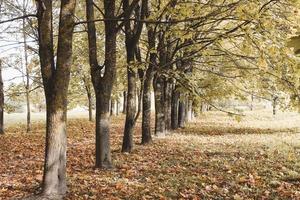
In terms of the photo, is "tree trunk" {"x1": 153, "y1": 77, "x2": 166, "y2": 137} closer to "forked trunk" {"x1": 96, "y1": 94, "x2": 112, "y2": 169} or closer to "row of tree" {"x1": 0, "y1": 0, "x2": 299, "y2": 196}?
"row of tree" {"x1": 0, "y1": 0, "x2": 299, "y2": 196}

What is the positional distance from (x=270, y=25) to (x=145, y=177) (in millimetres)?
4625

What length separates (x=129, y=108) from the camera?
14422 millimetres

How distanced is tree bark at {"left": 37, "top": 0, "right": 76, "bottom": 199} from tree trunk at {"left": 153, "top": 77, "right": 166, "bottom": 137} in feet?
38.9

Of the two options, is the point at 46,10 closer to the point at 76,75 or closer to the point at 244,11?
the point at 244,11

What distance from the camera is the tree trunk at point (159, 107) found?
19.9 metres

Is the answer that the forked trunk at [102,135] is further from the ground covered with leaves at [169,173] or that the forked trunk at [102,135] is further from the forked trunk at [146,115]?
the forked trunk at [146,115]

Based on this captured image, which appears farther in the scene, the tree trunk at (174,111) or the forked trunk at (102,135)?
the tree trunk at (174,111)

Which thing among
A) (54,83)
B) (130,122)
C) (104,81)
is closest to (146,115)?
(130,122)

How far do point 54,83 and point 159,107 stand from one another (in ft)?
40.3

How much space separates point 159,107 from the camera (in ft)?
65.4

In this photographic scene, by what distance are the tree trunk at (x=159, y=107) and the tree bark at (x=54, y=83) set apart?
467 inches

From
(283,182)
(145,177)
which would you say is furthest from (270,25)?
(145,177)

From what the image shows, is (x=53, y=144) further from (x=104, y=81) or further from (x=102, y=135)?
(x=104, y=81)

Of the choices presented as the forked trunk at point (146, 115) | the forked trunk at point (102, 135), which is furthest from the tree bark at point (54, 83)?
the forked trunk at point (146, 115)
